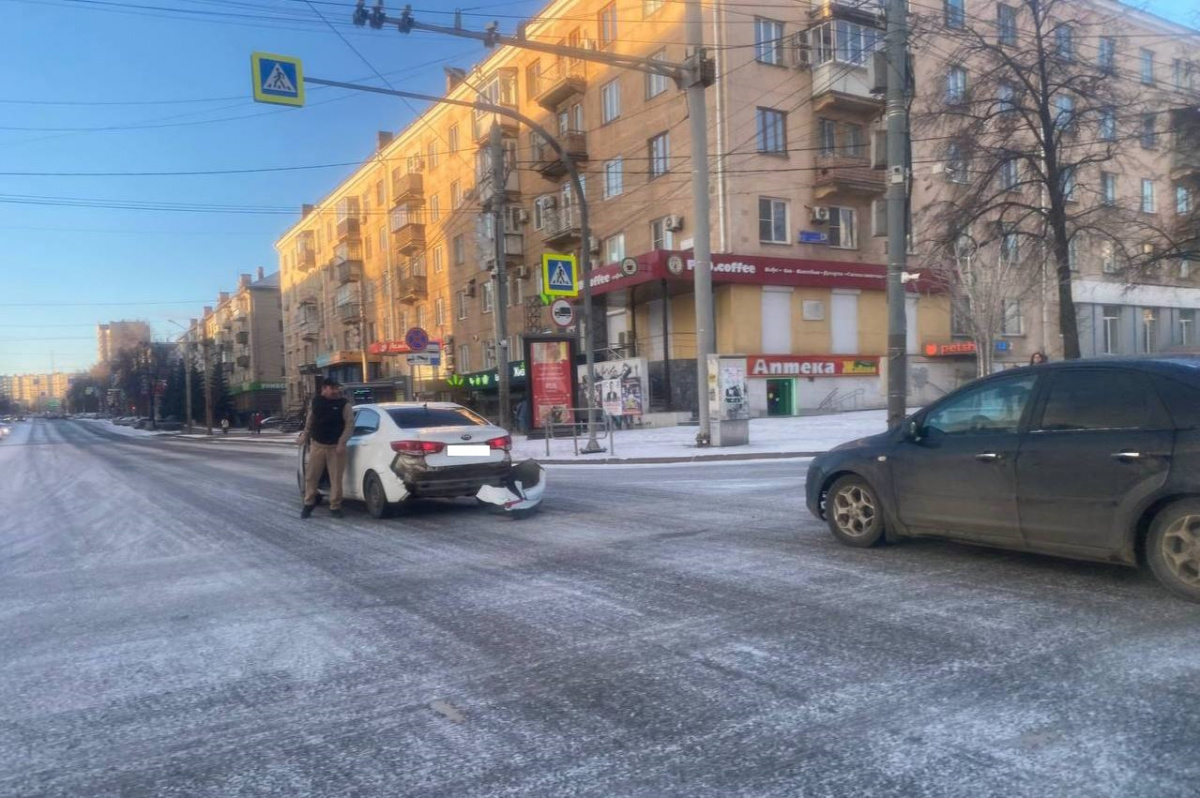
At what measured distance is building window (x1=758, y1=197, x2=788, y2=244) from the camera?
29480mm

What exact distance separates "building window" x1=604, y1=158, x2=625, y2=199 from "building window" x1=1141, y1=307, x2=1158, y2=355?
28.3 meters

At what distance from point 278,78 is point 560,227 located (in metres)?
24.9

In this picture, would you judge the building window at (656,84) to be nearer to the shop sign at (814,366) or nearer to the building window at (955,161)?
the shop sign at (814,366)

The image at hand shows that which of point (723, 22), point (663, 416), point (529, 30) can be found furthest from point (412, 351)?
point (529, 30)

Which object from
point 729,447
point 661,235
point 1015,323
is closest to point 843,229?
point 661,235

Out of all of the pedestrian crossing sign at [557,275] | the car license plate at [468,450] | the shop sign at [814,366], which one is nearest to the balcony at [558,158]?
the shop sign at [814,366]

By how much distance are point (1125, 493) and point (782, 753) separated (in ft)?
9.99

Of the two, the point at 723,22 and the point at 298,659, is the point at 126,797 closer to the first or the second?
the point at 298,659

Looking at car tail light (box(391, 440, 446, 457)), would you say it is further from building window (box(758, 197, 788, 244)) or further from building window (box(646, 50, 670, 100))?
building window (box(646, 50, 670, 100))

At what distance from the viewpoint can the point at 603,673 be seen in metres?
4.14

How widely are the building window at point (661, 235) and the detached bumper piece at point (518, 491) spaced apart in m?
21.3

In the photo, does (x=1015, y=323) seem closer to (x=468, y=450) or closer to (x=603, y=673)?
(x=468, y=450)

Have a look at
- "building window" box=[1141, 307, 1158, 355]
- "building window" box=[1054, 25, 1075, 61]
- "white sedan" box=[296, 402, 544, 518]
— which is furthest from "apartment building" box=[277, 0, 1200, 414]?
"white sedan" box=[296, 402, 544, 518]

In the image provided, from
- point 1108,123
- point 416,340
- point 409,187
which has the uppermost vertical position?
point 409,187
